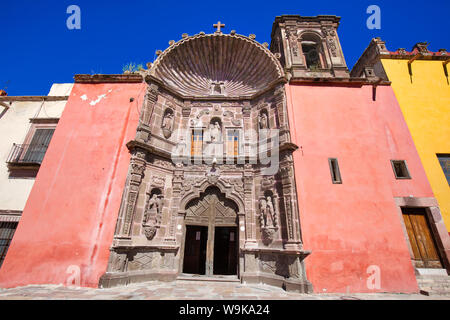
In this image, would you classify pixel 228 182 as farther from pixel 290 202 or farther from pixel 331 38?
pixel 331 38

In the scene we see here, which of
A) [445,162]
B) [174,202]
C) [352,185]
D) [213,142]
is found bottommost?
[174,202]

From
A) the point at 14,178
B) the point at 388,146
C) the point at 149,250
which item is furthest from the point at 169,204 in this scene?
the point at 388,146

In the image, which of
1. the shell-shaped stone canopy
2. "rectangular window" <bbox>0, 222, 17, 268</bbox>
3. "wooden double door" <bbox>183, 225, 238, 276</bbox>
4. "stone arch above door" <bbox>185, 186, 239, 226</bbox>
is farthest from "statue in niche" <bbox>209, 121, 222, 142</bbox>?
"rectangular window" <bbox>0, 222, 17, 268</bbox>

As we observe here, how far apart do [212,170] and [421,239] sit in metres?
8.00

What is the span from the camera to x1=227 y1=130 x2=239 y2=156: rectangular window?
920 cm

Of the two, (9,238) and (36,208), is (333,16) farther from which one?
(9,238)

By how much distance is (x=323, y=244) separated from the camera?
6188mm

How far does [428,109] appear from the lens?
335 inches

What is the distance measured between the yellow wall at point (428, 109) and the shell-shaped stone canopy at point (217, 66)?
6.05m

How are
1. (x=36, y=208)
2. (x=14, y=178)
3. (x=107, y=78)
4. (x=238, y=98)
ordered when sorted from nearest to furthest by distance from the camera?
(x=36, y=208) < (x=14, y=178) < (x=107, y=78) < (x=238, y=98)

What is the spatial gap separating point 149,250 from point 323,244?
6.07 meters

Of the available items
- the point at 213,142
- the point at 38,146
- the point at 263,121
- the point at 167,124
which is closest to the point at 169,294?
the point at 213,142

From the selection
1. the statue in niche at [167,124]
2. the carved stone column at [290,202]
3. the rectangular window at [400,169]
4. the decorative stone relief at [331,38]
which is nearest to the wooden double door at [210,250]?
the carved stone column at [290,202]
